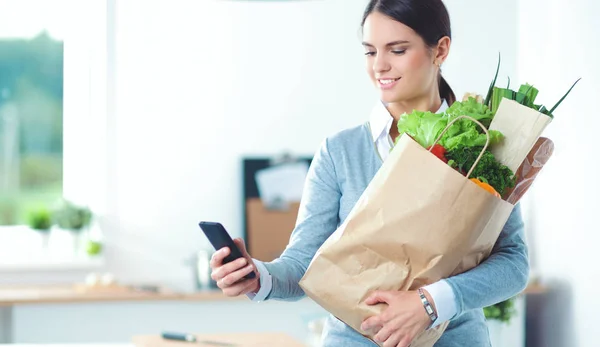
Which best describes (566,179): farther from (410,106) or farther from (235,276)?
(235,276)

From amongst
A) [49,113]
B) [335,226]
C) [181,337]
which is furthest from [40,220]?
[335,226]

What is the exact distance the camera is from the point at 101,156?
4898mm

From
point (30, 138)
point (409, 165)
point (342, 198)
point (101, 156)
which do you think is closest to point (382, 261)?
point (409, 165)

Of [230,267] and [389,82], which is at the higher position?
[389,82]

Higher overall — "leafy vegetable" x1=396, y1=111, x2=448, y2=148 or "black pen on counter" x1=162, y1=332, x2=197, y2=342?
"leafy vegetable" x1=396, y1=111, x2=448, y2=148

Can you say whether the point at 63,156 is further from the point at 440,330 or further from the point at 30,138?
the point at 440,330

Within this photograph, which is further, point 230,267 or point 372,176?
point 372,176

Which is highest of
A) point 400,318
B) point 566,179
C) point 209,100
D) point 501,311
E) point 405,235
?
point 405,235

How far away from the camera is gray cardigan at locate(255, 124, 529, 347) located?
1.62 m

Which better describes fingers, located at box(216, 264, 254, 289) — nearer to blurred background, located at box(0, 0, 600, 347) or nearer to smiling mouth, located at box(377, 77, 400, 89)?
smiling mouth, located at box(377, 77, 400, 89)

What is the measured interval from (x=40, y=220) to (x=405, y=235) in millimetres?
3707

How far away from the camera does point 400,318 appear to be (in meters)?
1.43

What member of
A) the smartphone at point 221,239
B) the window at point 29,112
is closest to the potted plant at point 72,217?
the window at point 29,112

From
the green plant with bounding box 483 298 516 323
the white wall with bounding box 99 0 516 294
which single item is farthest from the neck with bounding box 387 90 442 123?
the white wall with bounding box 99 0 516 294
